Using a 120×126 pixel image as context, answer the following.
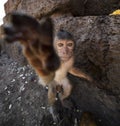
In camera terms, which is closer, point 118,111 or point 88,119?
point 118,111

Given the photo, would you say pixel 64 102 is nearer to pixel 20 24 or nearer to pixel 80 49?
pixel 80 49

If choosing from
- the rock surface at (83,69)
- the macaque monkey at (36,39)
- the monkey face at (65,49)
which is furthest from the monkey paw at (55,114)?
the macaque monkey at (36,39)

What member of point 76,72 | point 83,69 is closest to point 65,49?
point 76,72

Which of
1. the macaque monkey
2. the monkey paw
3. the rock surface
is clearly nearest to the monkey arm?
the rock surface

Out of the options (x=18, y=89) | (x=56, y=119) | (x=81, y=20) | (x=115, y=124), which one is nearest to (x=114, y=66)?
(x=81, y=20)

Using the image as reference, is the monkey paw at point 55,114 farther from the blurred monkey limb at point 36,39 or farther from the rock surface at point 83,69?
the blurred monkey limb at point 36,39

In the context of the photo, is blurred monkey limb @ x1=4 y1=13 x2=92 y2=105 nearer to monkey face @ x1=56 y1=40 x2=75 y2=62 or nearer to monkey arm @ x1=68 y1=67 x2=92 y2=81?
monkey face @ x1=56 y1=40 x2=75 y2=62

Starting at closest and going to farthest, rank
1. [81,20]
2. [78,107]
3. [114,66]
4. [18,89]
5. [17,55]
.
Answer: [114,66]
[81,20]
[78,107]
[18,89]
[17,55]
